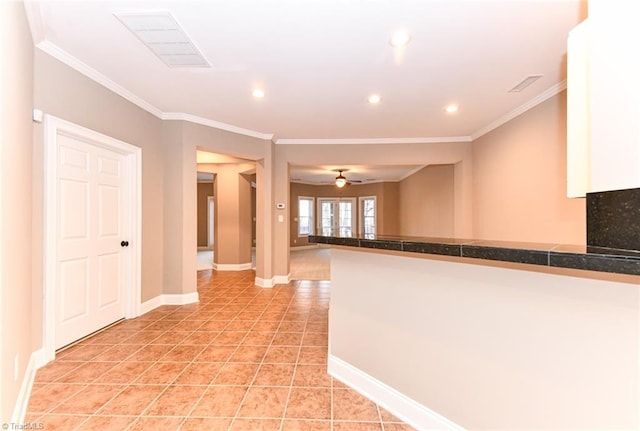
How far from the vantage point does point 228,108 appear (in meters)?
3.77

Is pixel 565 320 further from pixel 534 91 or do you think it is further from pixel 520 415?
pixel 534 91

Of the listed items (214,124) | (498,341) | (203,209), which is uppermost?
(214,124)

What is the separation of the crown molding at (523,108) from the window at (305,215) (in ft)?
23.4

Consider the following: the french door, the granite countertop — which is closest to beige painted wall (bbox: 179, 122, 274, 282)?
the granite countertop

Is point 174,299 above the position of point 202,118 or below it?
below

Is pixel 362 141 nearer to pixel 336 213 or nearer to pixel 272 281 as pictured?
pixel 272 281

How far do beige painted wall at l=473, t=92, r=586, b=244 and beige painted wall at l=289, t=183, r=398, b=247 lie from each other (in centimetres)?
528

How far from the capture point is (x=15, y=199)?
1718 millimetres

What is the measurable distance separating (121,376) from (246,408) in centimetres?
115

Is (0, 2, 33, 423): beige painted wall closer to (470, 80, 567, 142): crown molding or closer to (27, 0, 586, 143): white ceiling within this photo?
(27, 0, 586, 143): white ceiling

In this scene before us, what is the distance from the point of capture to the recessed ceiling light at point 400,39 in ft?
7.26

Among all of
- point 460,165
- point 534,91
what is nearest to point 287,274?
point 460,165

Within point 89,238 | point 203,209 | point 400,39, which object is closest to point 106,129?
point 89,238

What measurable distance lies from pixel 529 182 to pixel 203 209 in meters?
9.96
